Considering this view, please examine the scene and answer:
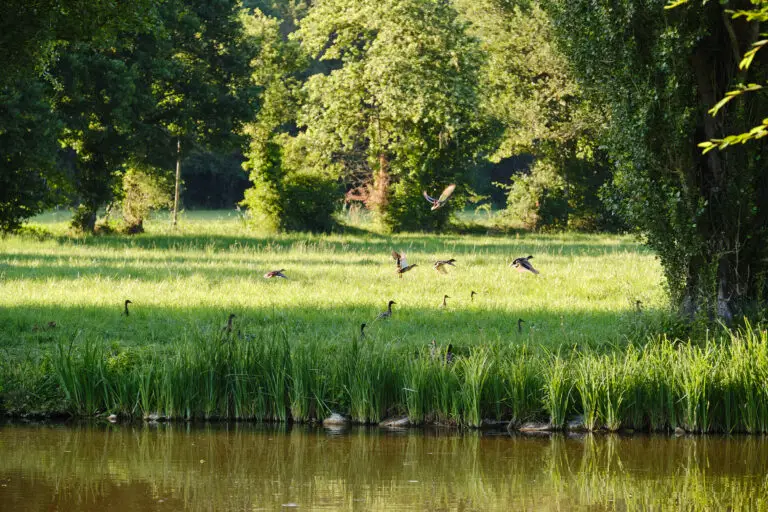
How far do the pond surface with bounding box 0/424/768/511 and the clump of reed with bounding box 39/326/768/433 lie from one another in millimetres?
310

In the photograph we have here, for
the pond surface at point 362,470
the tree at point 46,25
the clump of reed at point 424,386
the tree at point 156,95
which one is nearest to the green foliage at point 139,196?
the tree at point 156,95

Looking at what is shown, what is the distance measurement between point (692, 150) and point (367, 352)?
481 cm

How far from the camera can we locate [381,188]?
41.2 m

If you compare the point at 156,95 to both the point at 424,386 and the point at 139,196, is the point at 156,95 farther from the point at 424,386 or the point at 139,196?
the point at 424,386

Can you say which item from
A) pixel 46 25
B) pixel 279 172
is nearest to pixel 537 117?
pixel 279 172

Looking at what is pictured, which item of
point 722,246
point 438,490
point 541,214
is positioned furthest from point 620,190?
point 541,214

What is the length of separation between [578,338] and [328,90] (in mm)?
28100

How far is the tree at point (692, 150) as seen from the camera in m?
12.5

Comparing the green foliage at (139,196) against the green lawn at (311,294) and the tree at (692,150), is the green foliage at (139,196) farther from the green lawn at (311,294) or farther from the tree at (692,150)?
the tree at (692,150)

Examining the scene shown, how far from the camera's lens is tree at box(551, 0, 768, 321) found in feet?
41.0

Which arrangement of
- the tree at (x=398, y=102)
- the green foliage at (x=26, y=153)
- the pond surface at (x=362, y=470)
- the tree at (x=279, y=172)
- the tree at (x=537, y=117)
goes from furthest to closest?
the tree at (x=537, y=117)
the tree at (x=398, y=102)
the tree at (x=279, y=172)
the green foliage at (x=26, y=153)
the pond surface at (x=362, y=470)

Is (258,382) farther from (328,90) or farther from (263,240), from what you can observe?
(328,90)

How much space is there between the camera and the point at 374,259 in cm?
2542

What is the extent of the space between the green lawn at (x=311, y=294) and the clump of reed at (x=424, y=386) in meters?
0.63
